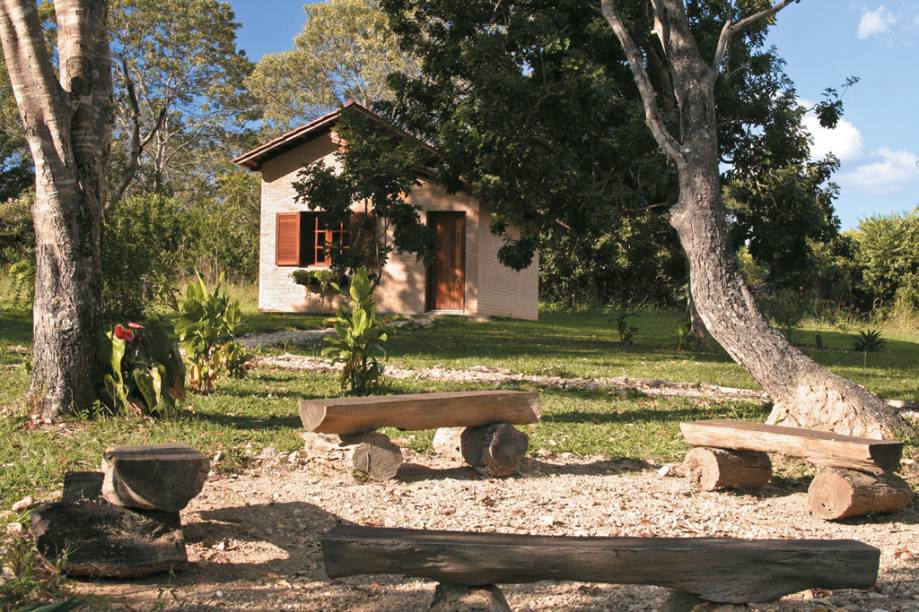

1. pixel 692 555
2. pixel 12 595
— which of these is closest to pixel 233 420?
pixel 12 595

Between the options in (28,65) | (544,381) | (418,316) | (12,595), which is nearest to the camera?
(12,595)

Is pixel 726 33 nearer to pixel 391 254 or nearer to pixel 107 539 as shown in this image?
→ pixel 107 539

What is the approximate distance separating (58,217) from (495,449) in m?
4.01

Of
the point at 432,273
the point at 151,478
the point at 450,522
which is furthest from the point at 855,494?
the point at 432,273

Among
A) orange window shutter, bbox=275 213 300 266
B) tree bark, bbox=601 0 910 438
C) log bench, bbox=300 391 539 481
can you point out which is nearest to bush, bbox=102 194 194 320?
log bench, bbox=300 391 539 481

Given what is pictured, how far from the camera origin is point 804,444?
5.86 metres

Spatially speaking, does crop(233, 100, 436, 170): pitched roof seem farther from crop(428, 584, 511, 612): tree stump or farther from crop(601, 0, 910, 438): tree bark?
crop(428, 584, 511, 612): tree stump

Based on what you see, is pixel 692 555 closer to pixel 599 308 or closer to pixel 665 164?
pixel 665 164

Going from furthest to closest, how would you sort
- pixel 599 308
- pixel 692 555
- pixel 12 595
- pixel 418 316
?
pixel 599 308
pixel 418 316
pixel 12 595
pixel 692 555

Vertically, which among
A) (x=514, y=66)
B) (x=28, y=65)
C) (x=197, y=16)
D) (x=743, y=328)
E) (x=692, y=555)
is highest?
(x=197, y=16)

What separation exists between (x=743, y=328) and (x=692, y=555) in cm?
531

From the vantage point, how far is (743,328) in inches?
328

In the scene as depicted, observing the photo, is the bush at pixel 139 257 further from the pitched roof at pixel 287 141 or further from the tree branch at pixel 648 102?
the pitched roof at pixel 287 141

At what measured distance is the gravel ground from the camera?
163 inches
